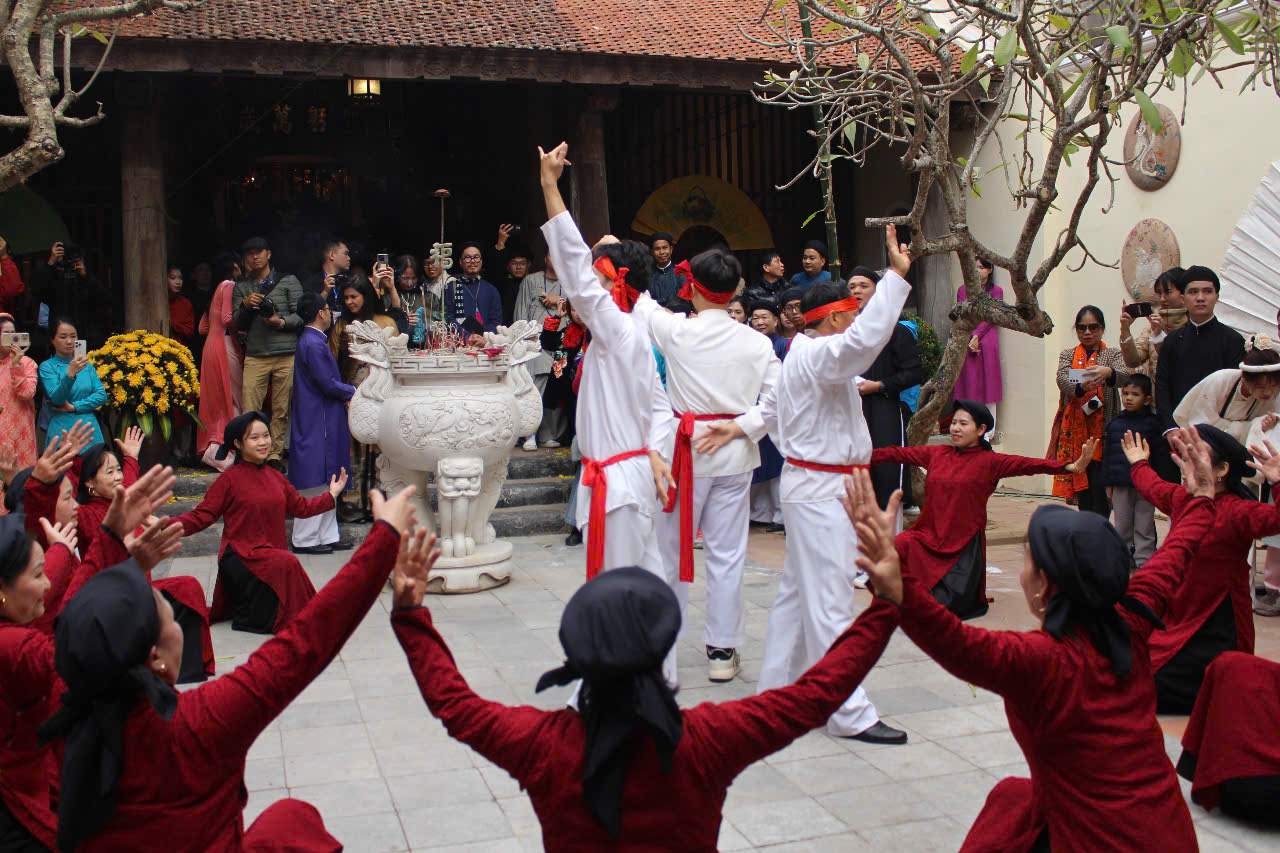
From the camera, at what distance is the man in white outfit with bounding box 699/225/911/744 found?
4973 millimetres

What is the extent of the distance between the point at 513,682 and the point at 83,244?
8728 millimetres

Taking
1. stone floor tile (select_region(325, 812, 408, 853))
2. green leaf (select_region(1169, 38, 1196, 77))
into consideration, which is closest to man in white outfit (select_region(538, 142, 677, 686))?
stone floor tile (select_region(325, 812, 408, 853))

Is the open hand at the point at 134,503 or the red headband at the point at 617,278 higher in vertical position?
the red headband at the point at 617,278

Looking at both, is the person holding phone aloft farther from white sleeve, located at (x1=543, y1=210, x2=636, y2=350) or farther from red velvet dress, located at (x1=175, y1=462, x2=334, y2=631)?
white sleeve, located at (x1=543, y1=210, x2=636, y2=350)

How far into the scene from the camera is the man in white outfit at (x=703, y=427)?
18.4 feet

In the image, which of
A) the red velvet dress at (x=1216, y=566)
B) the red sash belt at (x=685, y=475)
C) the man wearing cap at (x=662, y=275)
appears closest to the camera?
the red velvet dress at (x=1216, y=566)

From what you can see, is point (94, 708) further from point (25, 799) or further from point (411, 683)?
point (411, 683)

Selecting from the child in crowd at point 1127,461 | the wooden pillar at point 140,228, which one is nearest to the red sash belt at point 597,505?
the child in crowd at point 1127,461

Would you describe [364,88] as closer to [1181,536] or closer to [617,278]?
[617,278]

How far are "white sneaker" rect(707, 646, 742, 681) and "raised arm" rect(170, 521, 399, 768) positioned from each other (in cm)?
302

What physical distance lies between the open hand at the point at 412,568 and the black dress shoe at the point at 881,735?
2562 millimetres

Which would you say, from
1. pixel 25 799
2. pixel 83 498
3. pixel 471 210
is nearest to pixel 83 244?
pixel 471 210

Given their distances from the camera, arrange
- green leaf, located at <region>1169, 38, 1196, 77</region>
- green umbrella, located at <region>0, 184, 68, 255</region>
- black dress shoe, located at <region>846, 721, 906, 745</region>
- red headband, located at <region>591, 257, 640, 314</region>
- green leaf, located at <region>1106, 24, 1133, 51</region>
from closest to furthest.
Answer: black dress shoe, located at <region>846, 721, 906, 745</region> < green leaf, located at <region>1106, 24, 1133, 51</region> < red headband, located at <region>591, 257, 640, 314</region> < green leaf, located at <region>1169, 38, 1196, 77</region> < green umbrella, located at <region>0, 184, 68, 255</region>

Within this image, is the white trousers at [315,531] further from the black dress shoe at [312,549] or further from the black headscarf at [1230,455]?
the black headscarf at [1230,455]
